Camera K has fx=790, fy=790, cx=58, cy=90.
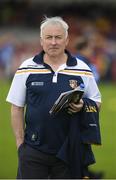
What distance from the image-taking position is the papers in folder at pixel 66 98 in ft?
A: 20.5

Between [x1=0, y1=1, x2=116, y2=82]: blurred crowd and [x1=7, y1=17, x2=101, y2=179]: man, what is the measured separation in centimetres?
1655

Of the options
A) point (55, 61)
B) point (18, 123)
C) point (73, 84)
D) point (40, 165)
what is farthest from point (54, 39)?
point (40, 165)

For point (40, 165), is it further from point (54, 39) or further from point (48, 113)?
point (54, 39)

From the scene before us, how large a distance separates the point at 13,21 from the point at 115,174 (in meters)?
18.3

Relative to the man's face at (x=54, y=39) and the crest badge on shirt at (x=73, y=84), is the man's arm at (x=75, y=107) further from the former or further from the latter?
the man's face at (x=54, y=39)

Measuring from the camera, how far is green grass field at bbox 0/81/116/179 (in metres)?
10.7

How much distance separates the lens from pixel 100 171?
34.5 ft

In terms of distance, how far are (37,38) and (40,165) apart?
20.1 m

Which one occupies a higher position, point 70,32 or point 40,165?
point 70,32

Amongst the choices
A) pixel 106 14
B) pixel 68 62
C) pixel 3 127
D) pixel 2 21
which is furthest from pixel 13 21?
pixel 68 62

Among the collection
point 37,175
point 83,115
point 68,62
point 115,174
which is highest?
point 68,62

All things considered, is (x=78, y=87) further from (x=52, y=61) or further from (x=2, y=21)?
(x=2, y=21)

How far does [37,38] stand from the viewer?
86.9ft

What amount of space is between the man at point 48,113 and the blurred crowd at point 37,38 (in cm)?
1655
